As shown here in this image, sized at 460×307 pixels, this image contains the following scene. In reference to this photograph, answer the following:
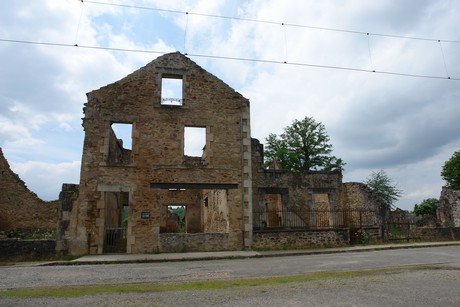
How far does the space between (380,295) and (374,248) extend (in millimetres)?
9796

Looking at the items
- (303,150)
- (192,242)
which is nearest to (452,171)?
(303,150)

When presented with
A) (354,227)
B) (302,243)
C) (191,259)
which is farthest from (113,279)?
(354,227)

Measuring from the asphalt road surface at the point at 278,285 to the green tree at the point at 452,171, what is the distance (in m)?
39.8

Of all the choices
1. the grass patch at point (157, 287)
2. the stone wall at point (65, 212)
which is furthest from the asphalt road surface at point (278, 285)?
the stone wall at point (65, 212)

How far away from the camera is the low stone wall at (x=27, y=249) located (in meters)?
12.1

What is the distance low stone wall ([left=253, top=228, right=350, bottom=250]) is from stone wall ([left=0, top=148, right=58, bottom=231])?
14.5 m

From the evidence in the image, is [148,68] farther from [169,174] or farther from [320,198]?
[320,198]

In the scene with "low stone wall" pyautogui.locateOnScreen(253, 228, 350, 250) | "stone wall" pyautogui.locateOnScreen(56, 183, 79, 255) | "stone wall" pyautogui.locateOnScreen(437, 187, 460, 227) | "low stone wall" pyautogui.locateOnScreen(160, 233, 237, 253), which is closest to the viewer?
"stone wall" pyautogui.locateOnScreen(56, 183, 79, 255)

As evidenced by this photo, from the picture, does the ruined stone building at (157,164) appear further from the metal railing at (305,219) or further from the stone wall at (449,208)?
the stone wall at (449,208)

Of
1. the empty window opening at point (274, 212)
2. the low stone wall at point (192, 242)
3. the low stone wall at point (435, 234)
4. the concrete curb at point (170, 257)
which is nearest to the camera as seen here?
the concrete curb at point (170, 257)

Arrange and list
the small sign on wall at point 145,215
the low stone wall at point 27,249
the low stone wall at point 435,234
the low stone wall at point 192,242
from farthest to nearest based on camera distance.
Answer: the low stone wall at point 435,234
the small sign on wall at point 145,215
the low stone wall at point 192,242
the low stone wall at point 27,249

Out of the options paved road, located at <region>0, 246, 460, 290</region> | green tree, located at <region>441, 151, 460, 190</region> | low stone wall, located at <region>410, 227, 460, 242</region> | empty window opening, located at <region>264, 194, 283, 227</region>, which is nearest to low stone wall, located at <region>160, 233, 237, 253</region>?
paved road, located at <region>0, 246, 460, 290</region>

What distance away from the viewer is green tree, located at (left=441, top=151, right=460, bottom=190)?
142 feet

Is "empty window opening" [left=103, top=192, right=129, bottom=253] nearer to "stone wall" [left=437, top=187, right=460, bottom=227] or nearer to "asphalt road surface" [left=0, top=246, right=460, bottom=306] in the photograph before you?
"asphalt road surface" [left=0, top=246, right=460, bottom=306]
